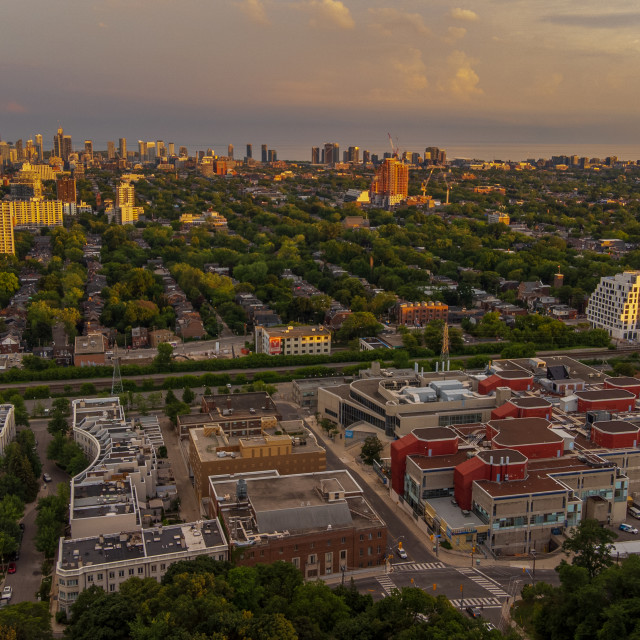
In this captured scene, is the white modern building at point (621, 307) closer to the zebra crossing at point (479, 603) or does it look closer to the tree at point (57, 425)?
the zebra crossing at point (479, 603)

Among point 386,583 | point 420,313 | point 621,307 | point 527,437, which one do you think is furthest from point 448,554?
point 621,307

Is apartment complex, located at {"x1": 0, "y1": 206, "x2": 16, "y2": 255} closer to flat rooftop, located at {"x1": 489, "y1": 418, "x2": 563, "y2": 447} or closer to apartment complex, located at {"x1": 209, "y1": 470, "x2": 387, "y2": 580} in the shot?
apartment complex, located at {"x1": 209, "y1": 470, "x2": 387, "y2": 580}

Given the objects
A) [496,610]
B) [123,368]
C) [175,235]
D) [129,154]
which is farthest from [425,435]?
[129,154]

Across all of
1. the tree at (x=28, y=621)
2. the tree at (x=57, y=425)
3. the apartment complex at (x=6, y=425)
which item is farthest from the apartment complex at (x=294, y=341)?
the tree at (x=28, y=621)

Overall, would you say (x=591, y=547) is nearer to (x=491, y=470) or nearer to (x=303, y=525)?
(x=491, y=470)

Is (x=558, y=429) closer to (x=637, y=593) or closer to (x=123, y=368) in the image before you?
(x=637, y=593)
